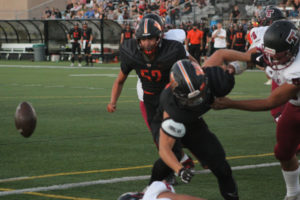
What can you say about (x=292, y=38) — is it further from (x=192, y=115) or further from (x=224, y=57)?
(x=192, y=115)

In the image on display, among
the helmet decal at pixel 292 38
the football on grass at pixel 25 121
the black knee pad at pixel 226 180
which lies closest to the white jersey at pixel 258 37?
the helmet decal at pixel 292 38

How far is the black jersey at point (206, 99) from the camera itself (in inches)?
191

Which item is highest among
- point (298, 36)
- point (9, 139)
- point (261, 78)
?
point (298, 36)

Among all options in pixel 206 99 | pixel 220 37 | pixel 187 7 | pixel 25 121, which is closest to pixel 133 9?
pixel 187 7

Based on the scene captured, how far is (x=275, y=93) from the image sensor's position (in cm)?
537

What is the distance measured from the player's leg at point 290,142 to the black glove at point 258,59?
0.47 metres

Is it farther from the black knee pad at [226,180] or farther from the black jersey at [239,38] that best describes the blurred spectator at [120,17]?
the black knee pad at [226,180]

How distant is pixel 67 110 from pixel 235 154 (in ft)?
17.9

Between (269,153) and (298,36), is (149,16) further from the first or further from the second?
(269,153)

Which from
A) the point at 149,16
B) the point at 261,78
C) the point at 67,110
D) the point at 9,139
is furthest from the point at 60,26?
the point at 149,16

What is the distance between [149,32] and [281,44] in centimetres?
154

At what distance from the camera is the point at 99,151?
8508 millimetres

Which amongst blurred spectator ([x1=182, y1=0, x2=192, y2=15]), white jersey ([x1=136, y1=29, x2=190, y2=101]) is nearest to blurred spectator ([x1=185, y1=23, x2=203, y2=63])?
blurred spectator ([x1=182, y1=0, x2=192, y2=15])

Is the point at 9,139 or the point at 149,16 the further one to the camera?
the point at 9,139
